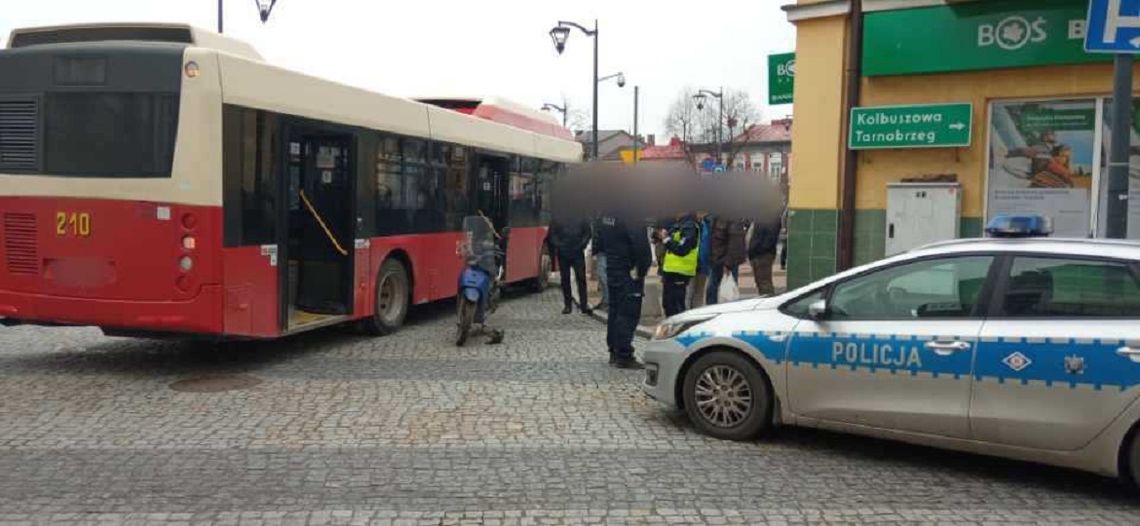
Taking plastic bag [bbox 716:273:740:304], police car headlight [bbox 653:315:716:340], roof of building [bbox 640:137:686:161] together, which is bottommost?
plastic bag [bbox 716:273:740:304]

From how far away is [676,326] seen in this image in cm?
646

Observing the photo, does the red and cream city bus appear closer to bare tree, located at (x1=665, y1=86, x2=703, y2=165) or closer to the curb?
the curb

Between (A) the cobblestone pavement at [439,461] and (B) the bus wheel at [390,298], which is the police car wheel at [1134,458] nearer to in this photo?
(A) the cobblestone pavement at [439,461]

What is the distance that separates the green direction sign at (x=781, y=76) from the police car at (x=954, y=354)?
775 centimetres

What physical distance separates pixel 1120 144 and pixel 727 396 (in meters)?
3.56

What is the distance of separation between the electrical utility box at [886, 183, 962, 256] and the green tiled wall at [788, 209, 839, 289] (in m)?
0.72

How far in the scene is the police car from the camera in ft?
16.0

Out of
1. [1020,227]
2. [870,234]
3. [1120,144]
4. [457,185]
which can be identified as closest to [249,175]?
[457,185]

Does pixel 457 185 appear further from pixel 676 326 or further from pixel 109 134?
pixel 676 326

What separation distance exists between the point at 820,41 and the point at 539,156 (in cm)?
526

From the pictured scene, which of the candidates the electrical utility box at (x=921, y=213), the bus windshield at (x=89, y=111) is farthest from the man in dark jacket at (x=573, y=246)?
the bus windshield at (x=89, y=111)

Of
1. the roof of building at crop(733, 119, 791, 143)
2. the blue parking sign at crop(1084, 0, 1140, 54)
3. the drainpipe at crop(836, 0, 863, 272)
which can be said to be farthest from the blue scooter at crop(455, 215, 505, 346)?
the roof of building at crop(733, 119, 791, 143)

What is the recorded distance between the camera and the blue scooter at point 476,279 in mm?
9977

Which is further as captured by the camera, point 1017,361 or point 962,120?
point 962,120
